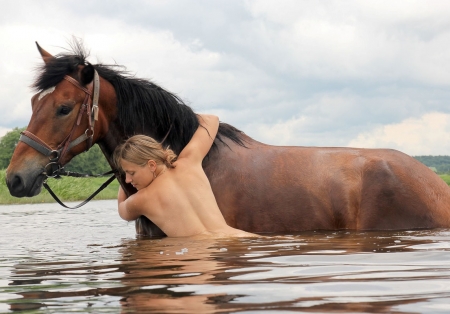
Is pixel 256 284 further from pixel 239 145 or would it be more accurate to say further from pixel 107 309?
pixel 239 145

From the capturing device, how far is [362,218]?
22.4 ft

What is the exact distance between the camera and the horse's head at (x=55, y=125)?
6.20 m

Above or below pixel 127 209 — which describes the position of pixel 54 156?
above

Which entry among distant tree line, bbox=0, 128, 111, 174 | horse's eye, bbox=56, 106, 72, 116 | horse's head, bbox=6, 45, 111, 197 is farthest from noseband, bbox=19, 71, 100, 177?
distant tree line, bbox=0, 128, 111, 174

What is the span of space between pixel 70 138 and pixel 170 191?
111 centimetres

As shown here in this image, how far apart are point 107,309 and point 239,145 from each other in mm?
4216

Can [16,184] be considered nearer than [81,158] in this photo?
Yes

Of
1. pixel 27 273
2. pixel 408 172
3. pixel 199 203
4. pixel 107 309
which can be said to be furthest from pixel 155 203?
pixel 107 309

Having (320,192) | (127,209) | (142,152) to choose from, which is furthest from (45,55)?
(320,192)

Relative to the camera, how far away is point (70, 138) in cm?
638

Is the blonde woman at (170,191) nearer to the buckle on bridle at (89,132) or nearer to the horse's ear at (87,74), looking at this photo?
the buckle on bridle at (89,132)

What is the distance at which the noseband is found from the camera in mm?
6207

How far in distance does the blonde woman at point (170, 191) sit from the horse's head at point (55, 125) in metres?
0.46

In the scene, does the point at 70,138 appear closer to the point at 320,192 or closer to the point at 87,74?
the point at 87,74
